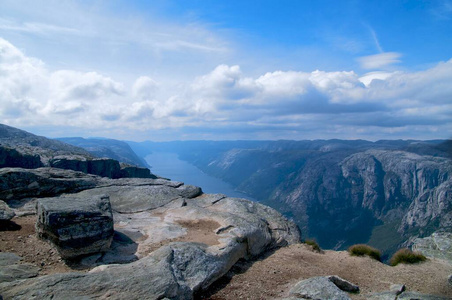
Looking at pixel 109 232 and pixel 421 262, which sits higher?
pixel 109 232

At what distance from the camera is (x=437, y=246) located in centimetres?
2409

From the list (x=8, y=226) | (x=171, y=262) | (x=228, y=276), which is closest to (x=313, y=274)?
(x=228, y=276)

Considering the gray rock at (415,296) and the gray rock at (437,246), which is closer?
the gray rock at (415,296)

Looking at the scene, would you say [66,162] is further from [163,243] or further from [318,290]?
[318,290]

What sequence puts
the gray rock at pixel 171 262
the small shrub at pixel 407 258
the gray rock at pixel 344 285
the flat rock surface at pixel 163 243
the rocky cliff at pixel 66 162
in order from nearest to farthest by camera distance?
the gray rock at pixel 171 262, the flat rock surface at pixel 163 243, the gray rock at pixel 344 285, the small shrub at pixel 407 258, the rocky cliff at pixel 66 162

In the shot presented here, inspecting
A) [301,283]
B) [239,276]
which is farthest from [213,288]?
[301,283]

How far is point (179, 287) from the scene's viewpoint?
1143 centimetres

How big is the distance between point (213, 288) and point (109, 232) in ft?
21.2

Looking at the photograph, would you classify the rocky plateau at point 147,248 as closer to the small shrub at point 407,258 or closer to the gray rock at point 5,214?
the gray rock at point 5,214

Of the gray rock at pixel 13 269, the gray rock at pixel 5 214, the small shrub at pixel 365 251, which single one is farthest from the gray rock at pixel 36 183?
the small shrub at pixel 365 251

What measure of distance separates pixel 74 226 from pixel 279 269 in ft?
38.5

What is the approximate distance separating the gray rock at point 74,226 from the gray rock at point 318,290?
10292 mm

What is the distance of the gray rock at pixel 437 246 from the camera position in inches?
873

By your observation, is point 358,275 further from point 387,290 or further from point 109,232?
point 109,232
